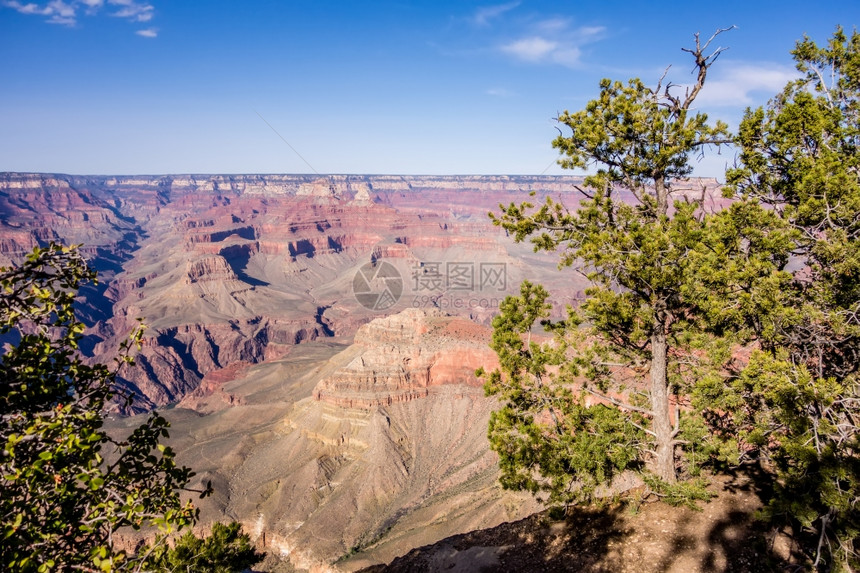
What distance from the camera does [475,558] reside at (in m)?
19.8

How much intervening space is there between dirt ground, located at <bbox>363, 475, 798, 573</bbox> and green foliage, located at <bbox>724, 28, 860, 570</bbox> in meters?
Answer: 1.39

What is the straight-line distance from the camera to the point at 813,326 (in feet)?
38.8

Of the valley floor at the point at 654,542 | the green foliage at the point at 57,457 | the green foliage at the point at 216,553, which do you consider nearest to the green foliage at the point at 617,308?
the valley floor at the point at 654,542

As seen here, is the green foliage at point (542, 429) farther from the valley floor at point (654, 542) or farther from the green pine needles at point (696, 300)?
the valley floor at point (654, 542)

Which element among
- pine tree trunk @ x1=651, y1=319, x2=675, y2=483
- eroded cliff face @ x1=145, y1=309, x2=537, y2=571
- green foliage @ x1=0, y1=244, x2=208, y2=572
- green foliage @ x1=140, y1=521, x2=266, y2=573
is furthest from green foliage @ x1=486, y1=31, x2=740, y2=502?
eroded cliff face @ x1=145, y1=309, x2=537, y2=571

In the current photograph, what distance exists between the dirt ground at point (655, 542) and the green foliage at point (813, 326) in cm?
139

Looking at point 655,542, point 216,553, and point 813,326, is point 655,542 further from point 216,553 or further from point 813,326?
point 216,553

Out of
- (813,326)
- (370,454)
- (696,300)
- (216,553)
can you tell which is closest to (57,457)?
(696,300)

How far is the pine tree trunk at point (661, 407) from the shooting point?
544 inches

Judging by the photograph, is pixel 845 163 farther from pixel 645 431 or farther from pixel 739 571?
pixel 739 571

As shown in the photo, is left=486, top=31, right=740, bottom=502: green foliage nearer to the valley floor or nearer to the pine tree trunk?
the pine tree trunk

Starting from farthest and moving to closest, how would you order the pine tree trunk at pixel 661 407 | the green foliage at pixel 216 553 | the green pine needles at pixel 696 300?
the green foliage at pixel 216 553, the pine tree trunk at pixel 661 407, the green pine needles at pixel 696 300

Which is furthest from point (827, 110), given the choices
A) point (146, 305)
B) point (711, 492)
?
point (146, 305)

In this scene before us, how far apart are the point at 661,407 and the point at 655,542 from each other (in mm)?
3974
